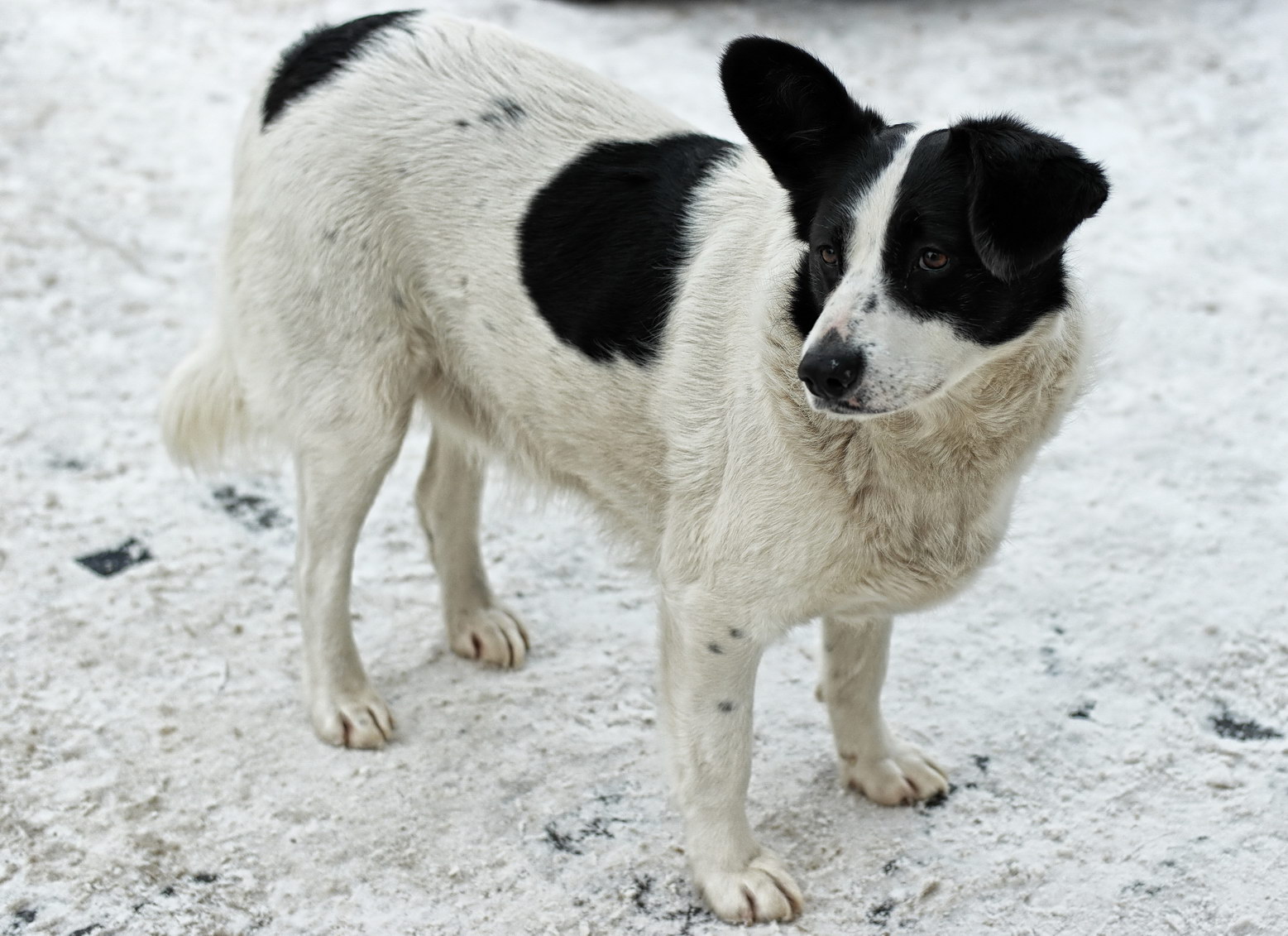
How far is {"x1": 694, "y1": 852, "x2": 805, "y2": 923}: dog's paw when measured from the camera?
2758 millimetres

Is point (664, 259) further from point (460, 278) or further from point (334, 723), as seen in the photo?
point (334, 723)

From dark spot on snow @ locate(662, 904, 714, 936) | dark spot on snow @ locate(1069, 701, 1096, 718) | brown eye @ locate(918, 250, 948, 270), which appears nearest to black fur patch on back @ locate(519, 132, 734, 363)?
brown eye @ locate(918, 250, 948, 270)

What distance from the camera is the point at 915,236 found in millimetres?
2186

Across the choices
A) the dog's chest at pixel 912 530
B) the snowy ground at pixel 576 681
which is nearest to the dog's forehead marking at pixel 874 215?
the dog's chest at pixel 912 530

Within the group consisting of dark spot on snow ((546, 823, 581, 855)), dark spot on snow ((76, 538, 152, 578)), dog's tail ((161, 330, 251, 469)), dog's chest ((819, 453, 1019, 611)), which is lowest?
dark spot on snow ((76, 538, 152, 578))

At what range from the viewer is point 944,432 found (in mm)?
2449

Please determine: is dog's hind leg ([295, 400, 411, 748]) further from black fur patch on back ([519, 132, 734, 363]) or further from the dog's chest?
the dog's chest

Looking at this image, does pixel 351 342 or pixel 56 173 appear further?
pixel 56 173

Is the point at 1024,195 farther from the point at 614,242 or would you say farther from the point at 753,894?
the point at 753,894

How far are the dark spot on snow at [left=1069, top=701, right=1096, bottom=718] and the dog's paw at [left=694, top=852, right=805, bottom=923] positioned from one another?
3.04ft

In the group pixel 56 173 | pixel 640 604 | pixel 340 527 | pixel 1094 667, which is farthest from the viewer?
pixel 56 173

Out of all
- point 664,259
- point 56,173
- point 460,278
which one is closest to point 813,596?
point 664,259

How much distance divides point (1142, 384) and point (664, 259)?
2.42 metres

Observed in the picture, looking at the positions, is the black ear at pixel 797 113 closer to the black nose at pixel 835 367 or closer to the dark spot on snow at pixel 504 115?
the black nose at pixel 835 367
